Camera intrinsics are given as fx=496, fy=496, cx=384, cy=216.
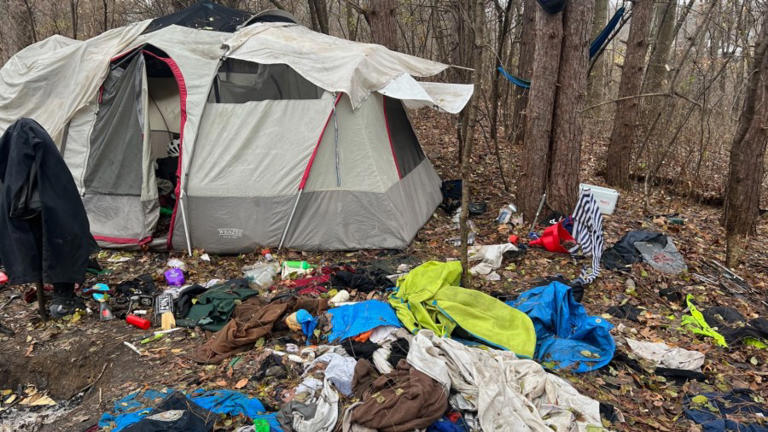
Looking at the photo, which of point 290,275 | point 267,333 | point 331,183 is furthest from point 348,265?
point 267,333

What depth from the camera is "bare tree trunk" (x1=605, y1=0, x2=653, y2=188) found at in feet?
26.2

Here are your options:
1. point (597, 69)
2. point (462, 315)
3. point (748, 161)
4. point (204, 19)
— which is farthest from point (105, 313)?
point (597, 69)

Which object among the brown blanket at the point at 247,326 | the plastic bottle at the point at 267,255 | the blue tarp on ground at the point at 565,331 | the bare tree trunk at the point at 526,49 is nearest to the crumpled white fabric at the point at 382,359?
the brown blanket at the point at 247,326

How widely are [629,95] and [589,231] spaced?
159 inches

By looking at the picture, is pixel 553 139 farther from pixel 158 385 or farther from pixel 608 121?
pixel 608 121

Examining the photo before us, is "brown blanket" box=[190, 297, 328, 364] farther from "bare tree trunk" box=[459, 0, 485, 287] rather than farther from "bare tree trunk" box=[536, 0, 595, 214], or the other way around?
"bare tree trunk" box=[536, 0, 595, 214]

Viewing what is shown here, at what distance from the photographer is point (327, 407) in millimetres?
3076

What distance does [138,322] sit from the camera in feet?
14.5

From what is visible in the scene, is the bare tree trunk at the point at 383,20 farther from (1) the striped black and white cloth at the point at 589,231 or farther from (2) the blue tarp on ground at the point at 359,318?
(2) the blue tarp on ground at the point at 359,318

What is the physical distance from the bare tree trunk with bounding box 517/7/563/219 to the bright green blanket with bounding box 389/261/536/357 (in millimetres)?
2592

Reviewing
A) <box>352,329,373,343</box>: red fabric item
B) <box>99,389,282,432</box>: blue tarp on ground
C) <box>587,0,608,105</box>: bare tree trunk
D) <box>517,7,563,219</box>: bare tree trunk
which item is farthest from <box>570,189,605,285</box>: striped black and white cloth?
<box>587,0,608,105</box>: bare tree trunk

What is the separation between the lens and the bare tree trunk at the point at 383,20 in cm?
823

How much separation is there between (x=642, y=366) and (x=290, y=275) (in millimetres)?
3379

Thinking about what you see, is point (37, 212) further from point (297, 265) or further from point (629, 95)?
point (629, 95)
